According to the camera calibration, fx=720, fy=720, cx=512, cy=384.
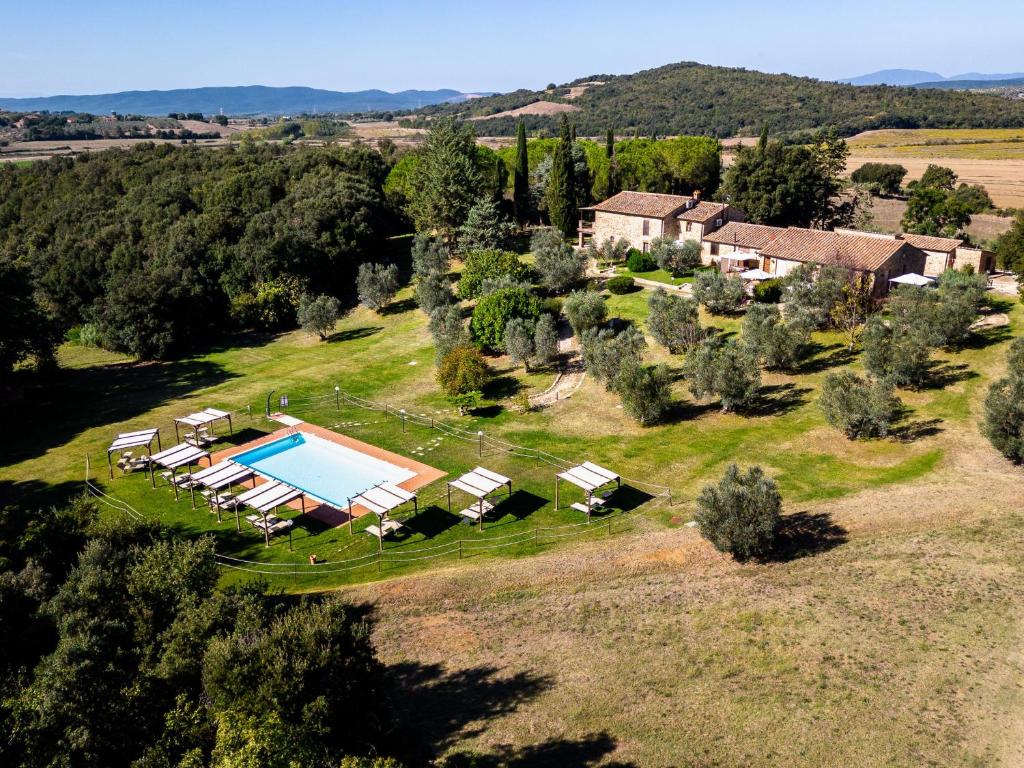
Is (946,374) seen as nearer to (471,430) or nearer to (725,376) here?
(725,376)

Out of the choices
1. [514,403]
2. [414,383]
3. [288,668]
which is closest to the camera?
[288,668]

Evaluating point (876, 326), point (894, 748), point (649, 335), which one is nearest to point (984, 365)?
point (876, 326)

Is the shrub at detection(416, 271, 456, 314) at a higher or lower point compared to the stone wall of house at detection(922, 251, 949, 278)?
lower

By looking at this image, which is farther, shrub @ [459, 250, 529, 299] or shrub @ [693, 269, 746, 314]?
shrub @ [459, 250, 529, 299]

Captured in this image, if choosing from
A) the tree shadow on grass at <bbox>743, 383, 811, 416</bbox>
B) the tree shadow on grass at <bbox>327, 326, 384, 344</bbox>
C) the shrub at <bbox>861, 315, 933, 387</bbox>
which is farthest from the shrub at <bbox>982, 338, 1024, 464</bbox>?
the tree shadow on grass at <bbox>327, 326, 384, 344</bbox>

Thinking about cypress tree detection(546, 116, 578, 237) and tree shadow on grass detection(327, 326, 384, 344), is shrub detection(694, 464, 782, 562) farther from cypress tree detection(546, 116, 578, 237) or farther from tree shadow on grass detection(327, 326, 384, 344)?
cypress tree detection(546, 116, 578, 237)

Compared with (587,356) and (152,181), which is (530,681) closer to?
(587,356)

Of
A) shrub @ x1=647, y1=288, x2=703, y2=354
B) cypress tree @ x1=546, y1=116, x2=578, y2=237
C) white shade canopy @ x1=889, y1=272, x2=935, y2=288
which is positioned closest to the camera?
shrub @ x1=647, y1=288, x2=703, y2=354
